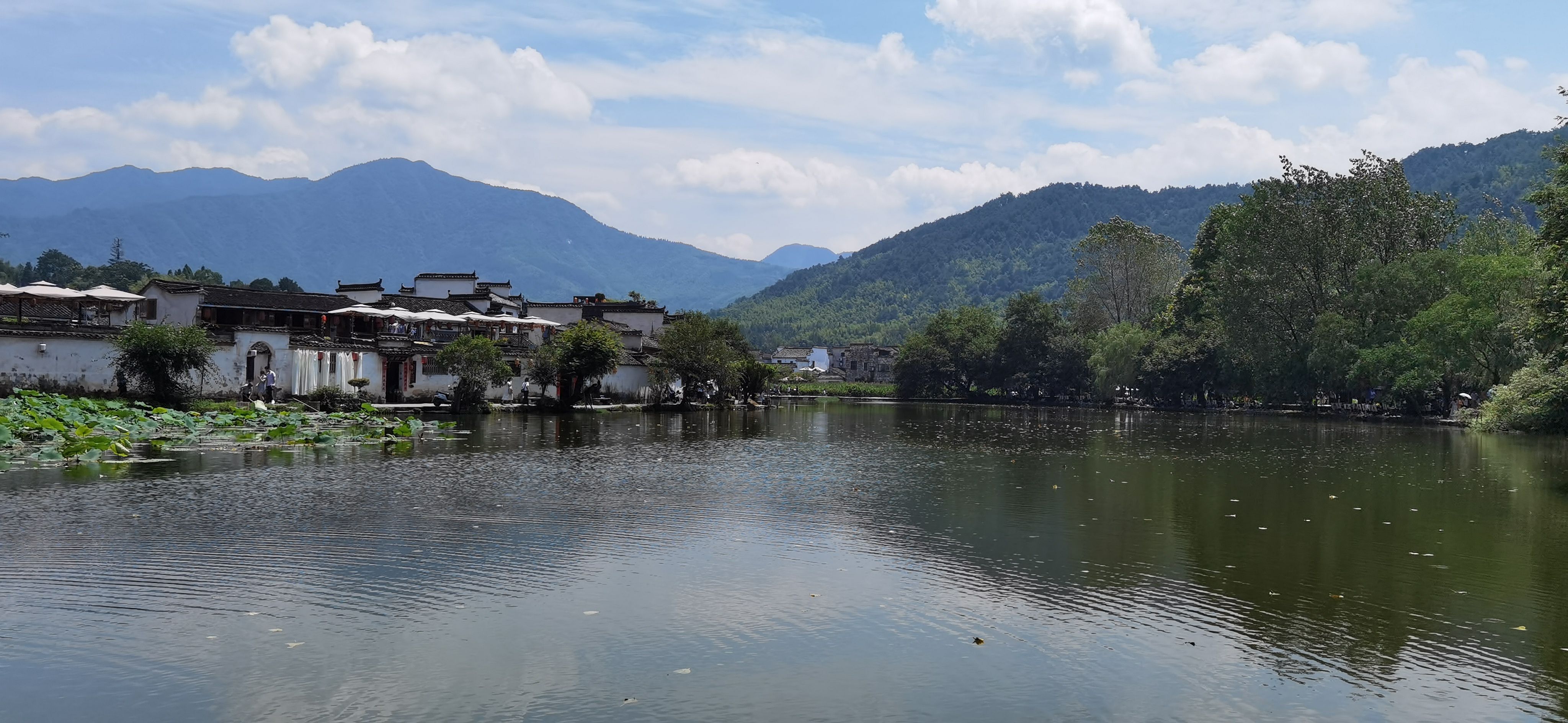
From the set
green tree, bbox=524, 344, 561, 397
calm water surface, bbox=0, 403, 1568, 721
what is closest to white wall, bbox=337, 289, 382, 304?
green tree, bbox=524, 344, 561, 397

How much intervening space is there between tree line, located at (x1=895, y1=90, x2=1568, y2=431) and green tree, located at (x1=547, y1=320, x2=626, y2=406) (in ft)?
144

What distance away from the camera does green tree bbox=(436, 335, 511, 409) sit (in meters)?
59.8

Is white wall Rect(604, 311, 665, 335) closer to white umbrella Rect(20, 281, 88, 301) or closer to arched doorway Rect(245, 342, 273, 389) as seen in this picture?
arched doorway Rect(245, 342, 273, 389)

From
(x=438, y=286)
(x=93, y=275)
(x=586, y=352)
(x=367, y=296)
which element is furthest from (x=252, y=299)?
(x=93, y=275)

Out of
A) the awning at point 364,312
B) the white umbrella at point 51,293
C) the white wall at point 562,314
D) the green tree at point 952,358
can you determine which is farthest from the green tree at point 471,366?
the green tree at point 952,358

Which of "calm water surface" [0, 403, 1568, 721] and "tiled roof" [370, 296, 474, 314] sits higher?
"tiled roof" [370, 296, 474, 314]

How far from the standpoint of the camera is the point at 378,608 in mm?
14531

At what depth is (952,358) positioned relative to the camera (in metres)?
113

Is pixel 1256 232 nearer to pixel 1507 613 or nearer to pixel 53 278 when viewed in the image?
pixel 1507 613

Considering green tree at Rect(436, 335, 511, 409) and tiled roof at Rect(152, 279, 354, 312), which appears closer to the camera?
tiled roof at Rect(152, 279, 354, 312)

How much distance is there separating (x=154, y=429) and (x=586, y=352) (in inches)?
1151

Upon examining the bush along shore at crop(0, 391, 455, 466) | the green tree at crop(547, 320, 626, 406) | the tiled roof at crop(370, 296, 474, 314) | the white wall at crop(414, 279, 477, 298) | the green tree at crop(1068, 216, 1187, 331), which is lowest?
the bush along shore at crop(0, 391, 455, 466)

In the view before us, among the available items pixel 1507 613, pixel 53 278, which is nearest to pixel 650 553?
pixel 1507 613

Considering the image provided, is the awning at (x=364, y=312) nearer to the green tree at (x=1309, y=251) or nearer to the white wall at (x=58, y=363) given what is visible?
the white wall at (x=58, y=363)
